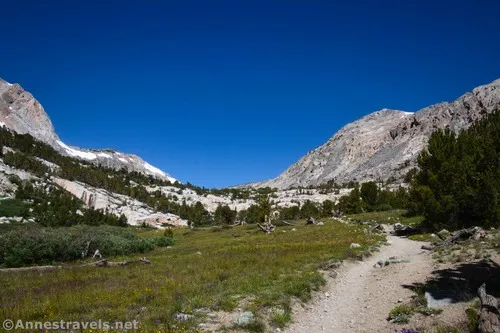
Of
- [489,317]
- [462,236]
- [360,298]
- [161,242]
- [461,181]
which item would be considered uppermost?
[461,181]

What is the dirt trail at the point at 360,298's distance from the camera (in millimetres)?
11865

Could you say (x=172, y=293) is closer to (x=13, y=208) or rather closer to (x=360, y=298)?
(x=360, y=298)

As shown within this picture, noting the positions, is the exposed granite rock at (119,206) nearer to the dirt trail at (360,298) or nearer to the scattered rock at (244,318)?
the dirt trail at (360,298)

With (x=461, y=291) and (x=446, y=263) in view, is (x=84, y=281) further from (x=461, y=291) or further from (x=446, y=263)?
(x=446, y=263)

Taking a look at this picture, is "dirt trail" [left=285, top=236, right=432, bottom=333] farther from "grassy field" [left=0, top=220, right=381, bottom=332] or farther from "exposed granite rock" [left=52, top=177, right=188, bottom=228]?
"exposed granite rock" [left=52, top=177, right=188, bottom=228]

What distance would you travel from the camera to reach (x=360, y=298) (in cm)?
1505

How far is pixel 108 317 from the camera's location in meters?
11.9

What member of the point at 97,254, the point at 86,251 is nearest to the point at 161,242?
the point at 97,254

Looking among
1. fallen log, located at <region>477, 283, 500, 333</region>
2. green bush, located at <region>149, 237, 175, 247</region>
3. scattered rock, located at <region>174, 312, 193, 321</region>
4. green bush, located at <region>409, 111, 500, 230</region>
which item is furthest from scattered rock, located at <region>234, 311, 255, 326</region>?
green bush, located at <region>149, 237, 175, 247</region>

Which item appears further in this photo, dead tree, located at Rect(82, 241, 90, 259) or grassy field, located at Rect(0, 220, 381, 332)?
dead tree, located at Rect(82, 241, 90, 259)

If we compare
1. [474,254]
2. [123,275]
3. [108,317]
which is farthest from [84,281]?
[474,254]

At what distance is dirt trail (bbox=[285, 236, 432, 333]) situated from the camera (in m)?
11.9

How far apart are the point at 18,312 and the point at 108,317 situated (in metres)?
3.42

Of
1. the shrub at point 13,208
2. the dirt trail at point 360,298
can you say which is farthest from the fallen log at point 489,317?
the shrub at point 13,208
